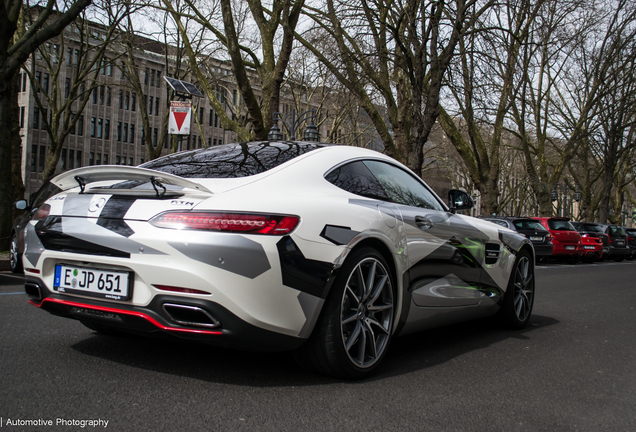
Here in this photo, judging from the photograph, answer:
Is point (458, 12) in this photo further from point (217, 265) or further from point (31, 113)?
point (31, 113)

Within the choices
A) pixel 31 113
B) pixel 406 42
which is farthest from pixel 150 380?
pixel 31 113

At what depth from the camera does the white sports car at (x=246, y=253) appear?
3.02 metres

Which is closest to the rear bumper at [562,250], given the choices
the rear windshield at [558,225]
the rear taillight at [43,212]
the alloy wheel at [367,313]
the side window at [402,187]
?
the rear windshield at [558,225]

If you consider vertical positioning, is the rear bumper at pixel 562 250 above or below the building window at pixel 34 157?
below

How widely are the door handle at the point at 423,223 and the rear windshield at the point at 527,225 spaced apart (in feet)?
53.8

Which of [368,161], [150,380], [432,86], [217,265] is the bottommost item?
[150,380]

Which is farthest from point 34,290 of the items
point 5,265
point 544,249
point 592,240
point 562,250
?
point 592,240

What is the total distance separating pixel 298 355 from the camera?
345 centimetres

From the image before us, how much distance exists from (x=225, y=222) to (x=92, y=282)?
0.82m

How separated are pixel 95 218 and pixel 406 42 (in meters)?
15.2

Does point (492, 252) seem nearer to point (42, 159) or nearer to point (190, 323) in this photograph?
point (190, 323)

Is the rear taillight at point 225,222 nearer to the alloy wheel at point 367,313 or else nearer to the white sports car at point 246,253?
the white sports car at point 246,253

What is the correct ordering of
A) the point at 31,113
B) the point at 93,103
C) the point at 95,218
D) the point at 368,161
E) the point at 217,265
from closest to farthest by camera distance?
1. the point at 217,265
2. the point at 95,218
3. the point at 368,161
4. the point at 31,113
5. the point at 93,103

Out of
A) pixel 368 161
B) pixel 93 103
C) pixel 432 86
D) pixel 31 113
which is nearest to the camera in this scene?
pixel 368 161
